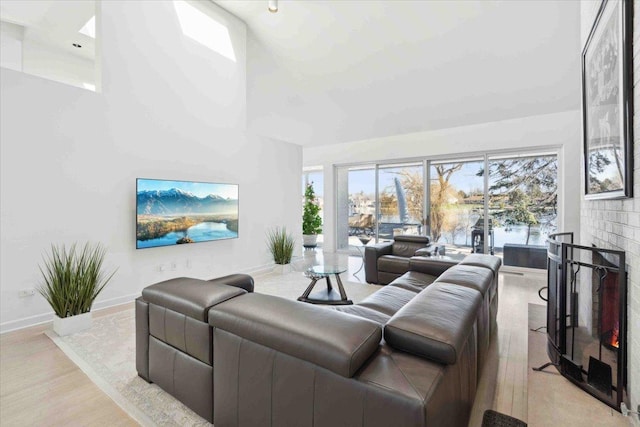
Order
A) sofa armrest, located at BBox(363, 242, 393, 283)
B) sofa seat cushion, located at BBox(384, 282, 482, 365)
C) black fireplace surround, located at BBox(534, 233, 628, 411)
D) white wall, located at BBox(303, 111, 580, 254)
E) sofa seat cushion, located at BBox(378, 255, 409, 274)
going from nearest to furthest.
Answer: sofa seat cushion, located at BBox(384, 282, 482, 365) → black fireplace surround, located at BBox(534, 233, 628, 411) → sofa seat cushion, located at BBox(378, 255, 409, 274) → sofa armrest, located at BBox(363, 242, 393, 283) → white wall, located at BBox(303, 111, 580, 254)

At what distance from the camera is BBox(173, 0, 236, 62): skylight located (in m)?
4.29

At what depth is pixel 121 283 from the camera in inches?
143

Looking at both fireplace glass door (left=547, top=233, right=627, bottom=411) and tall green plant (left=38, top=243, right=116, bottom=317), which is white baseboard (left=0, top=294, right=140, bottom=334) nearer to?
tall green plant (left=38, top=243, right=116, bottom=317)

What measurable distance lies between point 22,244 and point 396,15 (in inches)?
197

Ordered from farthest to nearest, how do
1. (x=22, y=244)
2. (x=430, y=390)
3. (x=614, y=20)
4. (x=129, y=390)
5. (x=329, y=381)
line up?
(x=22, y=244), (x=129, y=390), (x=614, y=20), (x=329, y=381), (x=430, y=390)

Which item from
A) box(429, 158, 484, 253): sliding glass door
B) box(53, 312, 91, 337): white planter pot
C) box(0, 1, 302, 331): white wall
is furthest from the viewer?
box(429, 158, 484, 253): sliding glass door

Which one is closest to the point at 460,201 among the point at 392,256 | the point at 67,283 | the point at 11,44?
the point at 392,256

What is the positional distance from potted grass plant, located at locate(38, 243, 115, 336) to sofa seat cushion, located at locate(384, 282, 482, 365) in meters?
3.03

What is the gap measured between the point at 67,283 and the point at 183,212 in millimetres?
1596

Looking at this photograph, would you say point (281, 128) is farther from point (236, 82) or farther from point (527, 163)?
point (527, 163)

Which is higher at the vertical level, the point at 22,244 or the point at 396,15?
the point at 396,15

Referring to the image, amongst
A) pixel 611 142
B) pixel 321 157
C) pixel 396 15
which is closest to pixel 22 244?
pixel 611 142

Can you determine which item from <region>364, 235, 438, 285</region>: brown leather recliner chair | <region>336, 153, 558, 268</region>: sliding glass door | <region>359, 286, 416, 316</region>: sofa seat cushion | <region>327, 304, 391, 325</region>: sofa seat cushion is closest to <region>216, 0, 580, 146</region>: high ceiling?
<region>336, 153, 558, 268</region>: sliding glass door

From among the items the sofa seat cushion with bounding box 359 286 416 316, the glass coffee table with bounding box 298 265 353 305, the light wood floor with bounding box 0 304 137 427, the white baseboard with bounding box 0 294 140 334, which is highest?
the sofa seat cushion with bounding box 359 286 416 316
